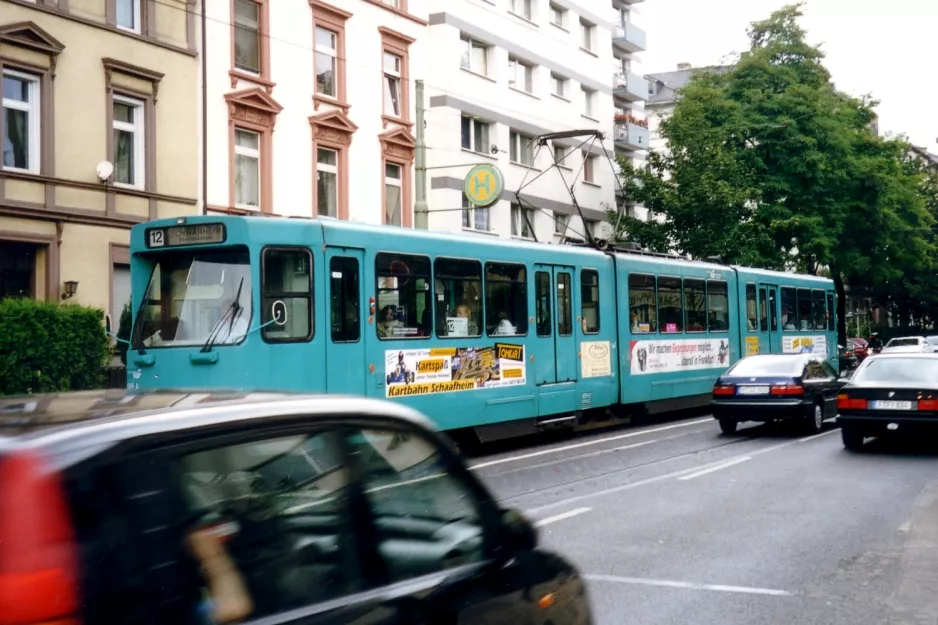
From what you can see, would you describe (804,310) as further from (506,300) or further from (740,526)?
(740,526)

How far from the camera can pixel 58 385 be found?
62.0ft

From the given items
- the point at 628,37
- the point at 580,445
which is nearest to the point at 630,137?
the point at 628,37

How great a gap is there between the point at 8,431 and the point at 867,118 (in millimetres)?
49224

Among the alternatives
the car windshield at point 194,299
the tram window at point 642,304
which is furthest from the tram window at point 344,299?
the tram window at point 642,304

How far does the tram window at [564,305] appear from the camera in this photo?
18656mm

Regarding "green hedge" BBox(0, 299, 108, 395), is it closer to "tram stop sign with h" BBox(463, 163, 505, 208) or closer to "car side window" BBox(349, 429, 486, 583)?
"tram stop sign with h" BBox(463, 163, 505, 208)

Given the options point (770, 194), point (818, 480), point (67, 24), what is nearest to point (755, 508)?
point (818, 480)

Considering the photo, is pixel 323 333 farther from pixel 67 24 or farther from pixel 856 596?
pixel 67 24

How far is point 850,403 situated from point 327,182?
1555 cm

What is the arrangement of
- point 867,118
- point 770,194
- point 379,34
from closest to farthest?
point 379,34
point 770,194
point 867,118

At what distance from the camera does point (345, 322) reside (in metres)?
13.7

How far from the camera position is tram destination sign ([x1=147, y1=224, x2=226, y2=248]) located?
42.3 ft

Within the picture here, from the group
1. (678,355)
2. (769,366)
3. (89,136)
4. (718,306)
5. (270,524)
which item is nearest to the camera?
(270,524)

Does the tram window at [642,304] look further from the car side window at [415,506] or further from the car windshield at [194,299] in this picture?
the car side window at [415,506]
